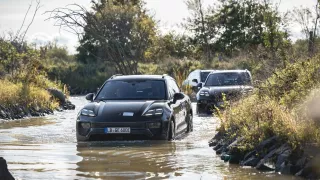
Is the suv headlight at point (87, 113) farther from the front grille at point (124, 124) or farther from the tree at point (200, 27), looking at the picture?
the tree at point (200, 27)

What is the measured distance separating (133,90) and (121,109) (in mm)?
1383

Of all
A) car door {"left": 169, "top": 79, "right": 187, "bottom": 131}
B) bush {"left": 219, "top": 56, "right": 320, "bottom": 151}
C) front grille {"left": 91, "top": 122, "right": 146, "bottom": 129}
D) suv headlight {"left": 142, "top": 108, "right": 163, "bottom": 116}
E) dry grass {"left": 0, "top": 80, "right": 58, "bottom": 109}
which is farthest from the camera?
dry grass {"left": 0, "top": 80, "right": 58, "bottom": 109}

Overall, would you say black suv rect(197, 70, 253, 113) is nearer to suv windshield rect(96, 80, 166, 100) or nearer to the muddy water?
the muddy water

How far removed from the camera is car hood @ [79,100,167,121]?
15.4 m

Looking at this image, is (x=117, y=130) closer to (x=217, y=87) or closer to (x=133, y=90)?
(x=133, y=90)

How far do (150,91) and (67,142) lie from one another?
2.05 meters

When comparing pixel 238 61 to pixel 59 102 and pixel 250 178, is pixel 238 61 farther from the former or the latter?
pixel 250 178

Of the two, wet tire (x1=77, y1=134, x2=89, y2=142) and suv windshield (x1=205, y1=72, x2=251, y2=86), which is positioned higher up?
suv windshield (x1=205, y1=72, x2=251, y2=86)

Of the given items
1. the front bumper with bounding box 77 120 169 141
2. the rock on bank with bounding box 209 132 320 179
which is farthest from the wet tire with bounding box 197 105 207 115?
the rock on bank with bounding box 209 132 320 179

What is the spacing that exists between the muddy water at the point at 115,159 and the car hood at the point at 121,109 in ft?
1.61

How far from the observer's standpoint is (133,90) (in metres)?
16.9

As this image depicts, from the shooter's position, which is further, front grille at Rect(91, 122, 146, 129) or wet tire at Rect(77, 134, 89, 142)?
wet tire at Rect(77, 134, 89, 142)

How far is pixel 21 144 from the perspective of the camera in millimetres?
15742

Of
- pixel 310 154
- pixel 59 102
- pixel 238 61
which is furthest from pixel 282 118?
pixel 238 61
